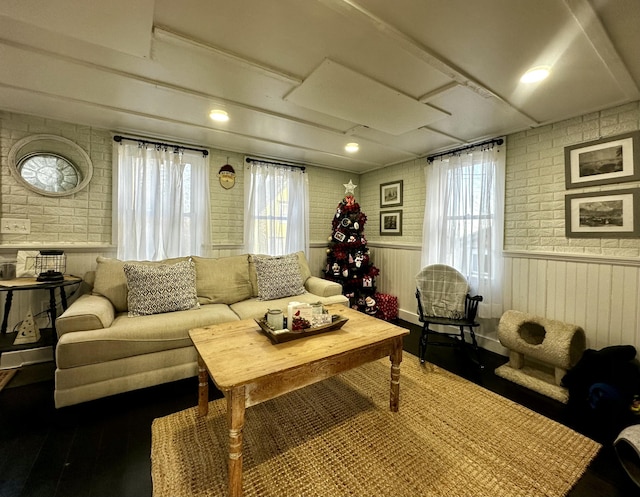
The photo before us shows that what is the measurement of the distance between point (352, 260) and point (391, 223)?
88 centimetres

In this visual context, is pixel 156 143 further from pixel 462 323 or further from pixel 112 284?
pixel 462 323

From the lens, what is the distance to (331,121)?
8.63ft

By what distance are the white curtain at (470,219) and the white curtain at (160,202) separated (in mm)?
2806

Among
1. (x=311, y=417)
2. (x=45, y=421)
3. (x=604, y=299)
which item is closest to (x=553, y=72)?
(x=604, y=299)

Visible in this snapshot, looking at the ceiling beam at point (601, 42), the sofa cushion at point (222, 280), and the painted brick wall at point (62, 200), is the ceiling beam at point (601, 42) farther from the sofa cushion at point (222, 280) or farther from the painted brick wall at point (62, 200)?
the painted brick wall at point (62, 200)

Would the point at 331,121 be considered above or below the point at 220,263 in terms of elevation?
above

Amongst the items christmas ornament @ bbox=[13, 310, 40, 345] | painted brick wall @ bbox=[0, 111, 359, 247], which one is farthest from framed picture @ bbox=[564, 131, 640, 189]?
christmas ornament @ bbox=[13, 310, 40, 345]

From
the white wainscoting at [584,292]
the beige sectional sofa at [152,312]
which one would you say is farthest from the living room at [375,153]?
the beige sectional sofa at [152,312]

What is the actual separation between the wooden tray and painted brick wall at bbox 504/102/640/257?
7.08ft

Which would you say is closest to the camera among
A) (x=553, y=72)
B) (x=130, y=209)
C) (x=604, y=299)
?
(x=553, y=72)

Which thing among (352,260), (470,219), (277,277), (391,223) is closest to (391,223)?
(391,223)

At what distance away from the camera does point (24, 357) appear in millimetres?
2477

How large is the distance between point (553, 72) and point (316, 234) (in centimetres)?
311

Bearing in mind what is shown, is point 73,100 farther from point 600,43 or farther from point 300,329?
point 600,43
